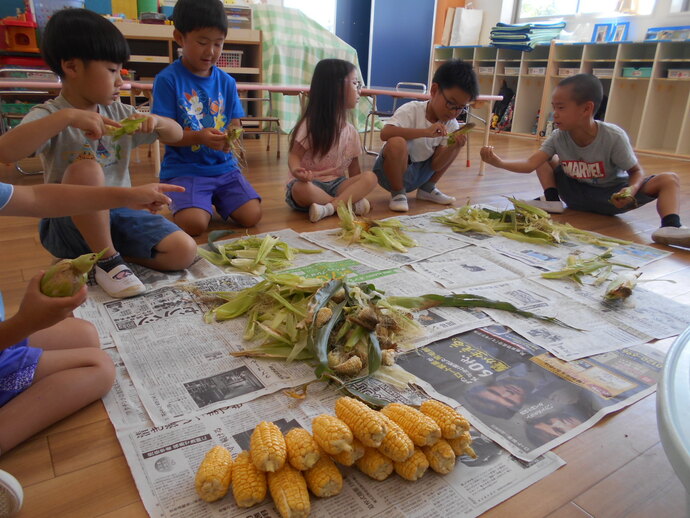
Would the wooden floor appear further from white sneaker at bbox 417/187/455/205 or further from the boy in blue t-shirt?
white sneaker at bbox 417/187/455/205

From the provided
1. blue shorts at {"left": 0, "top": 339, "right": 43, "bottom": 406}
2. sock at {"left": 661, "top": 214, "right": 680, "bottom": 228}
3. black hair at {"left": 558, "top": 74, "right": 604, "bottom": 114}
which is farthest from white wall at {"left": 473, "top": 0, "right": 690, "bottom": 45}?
blue shorts at {"left": 0, "top": 339, "right": 43, "bottom": 406}

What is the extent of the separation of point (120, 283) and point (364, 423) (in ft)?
3.97

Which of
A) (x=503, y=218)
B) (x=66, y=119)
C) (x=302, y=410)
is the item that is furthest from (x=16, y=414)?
(x=503, y=218)

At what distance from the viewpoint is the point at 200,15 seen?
88.5 inches

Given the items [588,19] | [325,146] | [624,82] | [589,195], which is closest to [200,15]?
[325,146]

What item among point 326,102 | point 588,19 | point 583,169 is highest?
point 588,19

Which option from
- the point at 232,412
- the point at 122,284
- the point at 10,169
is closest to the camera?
the point at 232,412

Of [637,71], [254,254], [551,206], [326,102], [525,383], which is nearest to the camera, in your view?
[525,383]

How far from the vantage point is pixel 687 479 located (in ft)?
1.74

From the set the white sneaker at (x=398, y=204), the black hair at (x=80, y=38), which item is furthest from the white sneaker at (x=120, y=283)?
the white sneaker at (x=398, y=204)

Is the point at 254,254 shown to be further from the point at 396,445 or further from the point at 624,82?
the point at 624,82

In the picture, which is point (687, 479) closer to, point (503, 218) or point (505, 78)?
point (503, 218)

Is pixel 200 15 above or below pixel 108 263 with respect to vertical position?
above

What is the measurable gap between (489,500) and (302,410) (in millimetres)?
489
